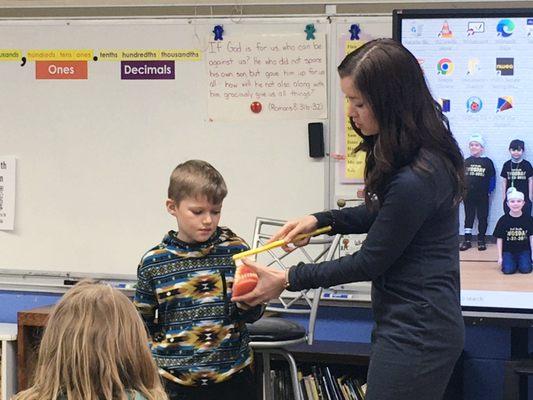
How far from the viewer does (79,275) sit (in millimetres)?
3703

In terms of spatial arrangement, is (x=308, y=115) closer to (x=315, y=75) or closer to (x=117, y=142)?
(x=315, y=75)

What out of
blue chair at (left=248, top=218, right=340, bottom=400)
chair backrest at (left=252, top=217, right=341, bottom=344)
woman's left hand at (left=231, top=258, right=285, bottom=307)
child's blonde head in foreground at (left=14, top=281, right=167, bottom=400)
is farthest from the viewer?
chair backrest at (left=252, top=217, right=341, bottom=344)

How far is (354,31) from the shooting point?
11.1ft

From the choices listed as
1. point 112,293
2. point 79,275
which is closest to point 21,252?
point 79,275

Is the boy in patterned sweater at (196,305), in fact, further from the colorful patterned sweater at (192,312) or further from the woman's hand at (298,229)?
the woman's hand at (298,229)

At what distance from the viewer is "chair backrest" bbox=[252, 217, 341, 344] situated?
3.08 metres

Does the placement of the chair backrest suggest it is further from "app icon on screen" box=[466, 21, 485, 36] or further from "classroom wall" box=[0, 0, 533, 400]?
"app icon on screen" box=[466, 21, 485, 36]

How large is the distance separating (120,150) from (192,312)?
1570 mm

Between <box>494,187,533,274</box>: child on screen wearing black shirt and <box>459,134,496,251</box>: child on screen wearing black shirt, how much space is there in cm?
6

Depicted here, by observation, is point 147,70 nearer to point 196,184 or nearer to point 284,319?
point 284,319

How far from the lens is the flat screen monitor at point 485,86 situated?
9.51ft

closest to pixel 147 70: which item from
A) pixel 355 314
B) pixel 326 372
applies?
pixel 355 314

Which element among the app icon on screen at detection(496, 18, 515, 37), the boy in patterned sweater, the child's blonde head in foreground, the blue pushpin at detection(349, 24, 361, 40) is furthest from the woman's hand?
the blue pushpin at detection(349, 24, 361, 40)

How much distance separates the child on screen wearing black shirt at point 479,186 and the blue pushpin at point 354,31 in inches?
28.0
